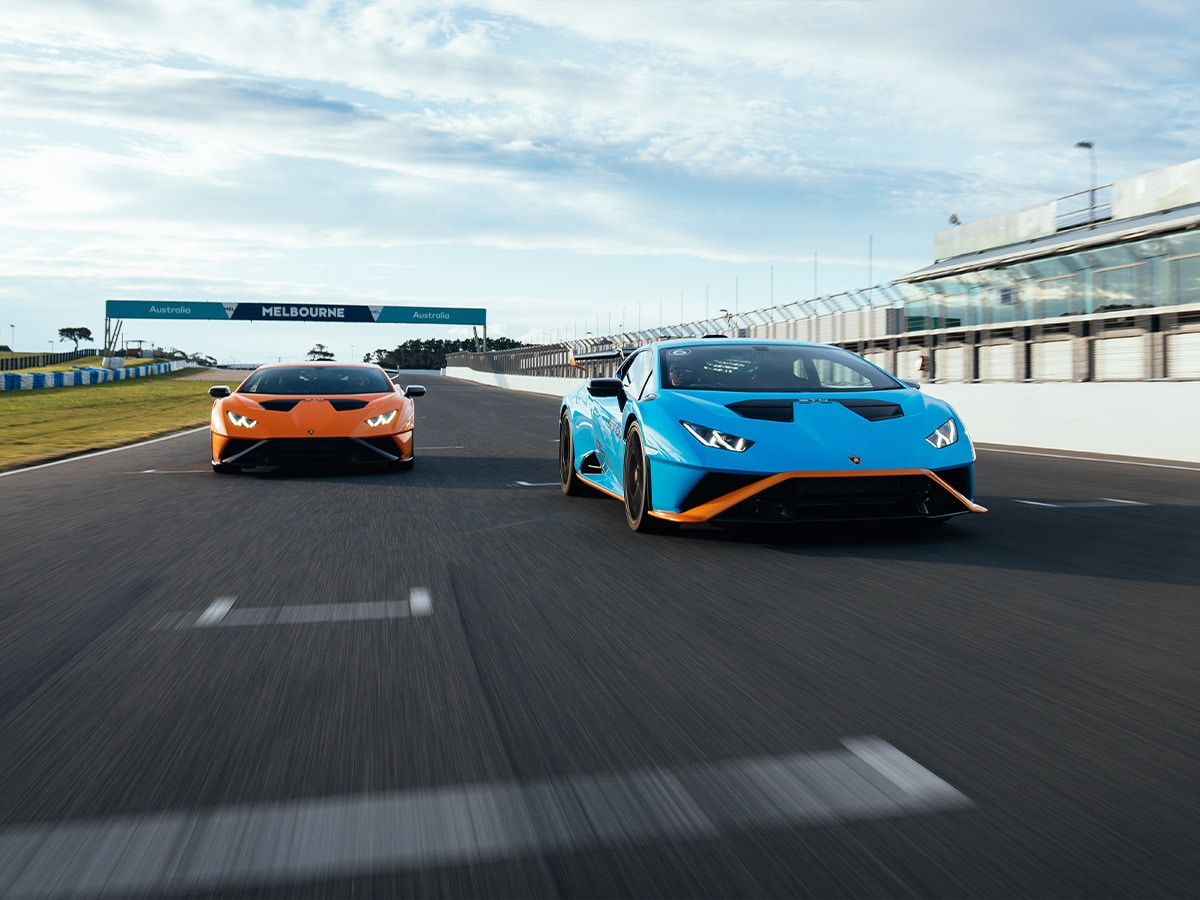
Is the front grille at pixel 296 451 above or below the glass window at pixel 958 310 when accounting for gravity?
below

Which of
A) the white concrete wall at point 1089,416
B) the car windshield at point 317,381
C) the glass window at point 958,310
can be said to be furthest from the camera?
the glass window at point 958,310

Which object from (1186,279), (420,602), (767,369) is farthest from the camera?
(1186,279)

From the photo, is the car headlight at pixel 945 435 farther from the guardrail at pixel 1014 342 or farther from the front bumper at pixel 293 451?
the guardrail at pixel 1014 342

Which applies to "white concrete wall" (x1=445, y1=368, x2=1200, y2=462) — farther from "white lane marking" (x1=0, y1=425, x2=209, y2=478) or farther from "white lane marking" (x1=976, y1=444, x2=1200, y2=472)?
"white lane marking" (x1=0, y1=425, x2=209, y2=478)

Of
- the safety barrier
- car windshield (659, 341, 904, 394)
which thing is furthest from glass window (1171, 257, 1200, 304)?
the safety barrier

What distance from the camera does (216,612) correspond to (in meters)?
5.46

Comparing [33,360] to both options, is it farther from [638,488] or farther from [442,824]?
[442,824]

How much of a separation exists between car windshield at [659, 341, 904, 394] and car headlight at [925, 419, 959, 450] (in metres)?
0.71

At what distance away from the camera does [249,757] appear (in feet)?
11.0

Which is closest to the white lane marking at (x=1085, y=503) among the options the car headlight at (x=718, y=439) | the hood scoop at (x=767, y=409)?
the hood scoop at (x=767, y=409)

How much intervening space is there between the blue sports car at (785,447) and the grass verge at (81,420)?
976 cm

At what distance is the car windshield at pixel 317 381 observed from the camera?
44.3 ft

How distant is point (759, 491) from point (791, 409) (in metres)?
0.73

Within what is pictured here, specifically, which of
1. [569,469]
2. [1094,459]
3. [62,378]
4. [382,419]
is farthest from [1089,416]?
[62,378]
